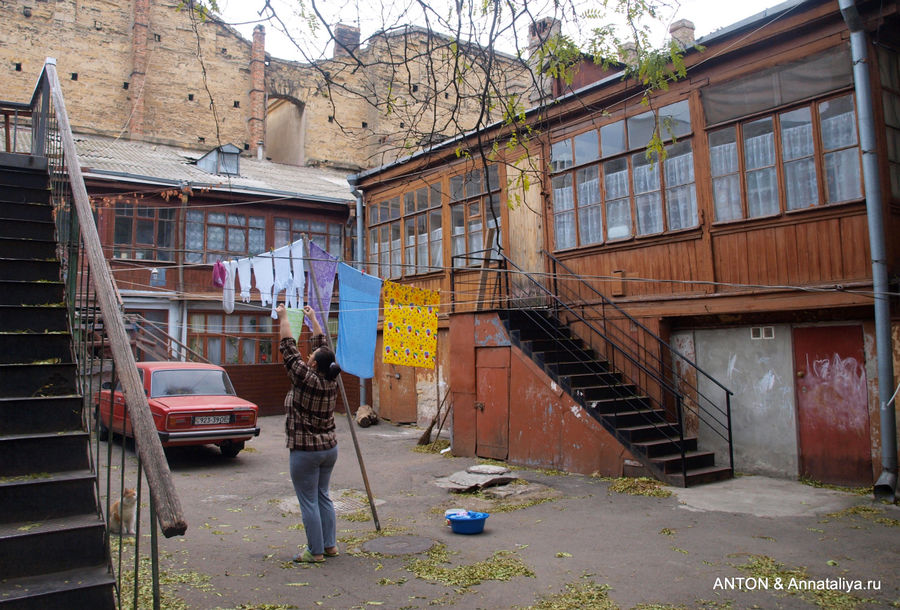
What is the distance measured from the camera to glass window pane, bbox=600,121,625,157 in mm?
11539

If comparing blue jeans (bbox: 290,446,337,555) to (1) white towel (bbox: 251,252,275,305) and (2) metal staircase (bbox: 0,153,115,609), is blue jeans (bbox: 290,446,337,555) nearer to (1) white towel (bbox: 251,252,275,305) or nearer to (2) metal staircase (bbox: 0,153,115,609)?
(2) metal staircase (bbox: 0,153,115,609)

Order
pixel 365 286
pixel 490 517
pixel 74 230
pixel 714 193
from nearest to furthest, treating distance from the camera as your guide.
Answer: pixel 74 230, pixel 490 517, pixel 714 193, pixel 365 286

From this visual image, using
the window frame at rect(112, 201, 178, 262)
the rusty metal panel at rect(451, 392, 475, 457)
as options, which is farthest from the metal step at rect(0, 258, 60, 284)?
the window frame at rect(112, 201, 178, 262)

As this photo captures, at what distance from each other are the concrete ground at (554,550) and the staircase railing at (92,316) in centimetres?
129

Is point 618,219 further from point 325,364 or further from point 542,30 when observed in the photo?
point 325,364

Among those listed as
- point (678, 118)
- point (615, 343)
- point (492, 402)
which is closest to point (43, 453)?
point (492, 402)

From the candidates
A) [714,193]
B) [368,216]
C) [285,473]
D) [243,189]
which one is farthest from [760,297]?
[243,189]

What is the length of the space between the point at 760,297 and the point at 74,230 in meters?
8.87

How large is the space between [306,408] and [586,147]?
27.8ft

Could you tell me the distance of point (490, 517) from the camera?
768 cm

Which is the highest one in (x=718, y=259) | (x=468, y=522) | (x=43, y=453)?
(x=718, y=259)

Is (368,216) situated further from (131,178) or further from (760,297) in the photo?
(760,297)

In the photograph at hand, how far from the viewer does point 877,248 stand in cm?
818

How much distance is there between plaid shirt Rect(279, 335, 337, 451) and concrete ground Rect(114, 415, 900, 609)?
43.2 inches
